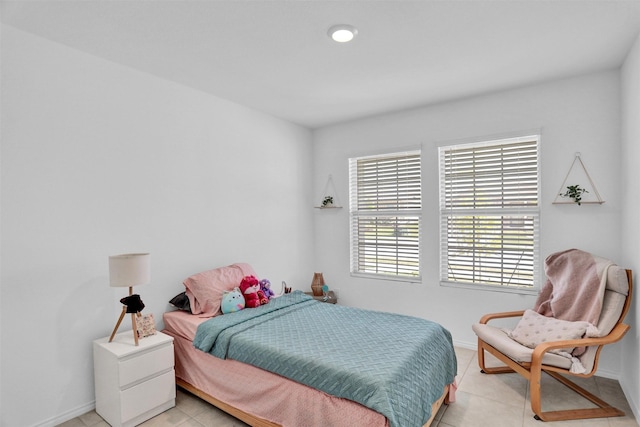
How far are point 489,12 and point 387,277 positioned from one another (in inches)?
117

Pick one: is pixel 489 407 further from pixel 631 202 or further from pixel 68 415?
pixel 68 415

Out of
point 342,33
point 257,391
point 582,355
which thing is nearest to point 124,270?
point 257,391

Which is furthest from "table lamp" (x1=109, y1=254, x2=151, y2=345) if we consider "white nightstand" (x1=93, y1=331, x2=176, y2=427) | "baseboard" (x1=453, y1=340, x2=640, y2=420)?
"baseboard" (x1=453, y1=340, x2=640, y2=420)

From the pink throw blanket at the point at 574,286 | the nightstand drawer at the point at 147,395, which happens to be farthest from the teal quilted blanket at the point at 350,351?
the pink throw blanket at the point at 574,286

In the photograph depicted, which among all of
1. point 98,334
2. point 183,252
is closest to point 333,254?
point 183,252

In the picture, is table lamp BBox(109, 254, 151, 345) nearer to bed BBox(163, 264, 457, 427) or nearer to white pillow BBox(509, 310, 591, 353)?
bed BBox(163, 264, 457, 427)

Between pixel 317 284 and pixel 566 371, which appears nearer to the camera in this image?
pixel 566 371

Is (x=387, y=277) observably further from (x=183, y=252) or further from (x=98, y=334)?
(x=98, y=334)

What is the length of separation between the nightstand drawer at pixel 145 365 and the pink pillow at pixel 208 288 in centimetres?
44

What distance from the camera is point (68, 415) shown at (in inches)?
97.5

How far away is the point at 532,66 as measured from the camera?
114 inches

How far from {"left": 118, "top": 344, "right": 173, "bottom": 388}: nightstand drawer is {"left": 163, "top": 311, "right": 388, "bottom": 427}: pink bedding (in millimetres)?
205

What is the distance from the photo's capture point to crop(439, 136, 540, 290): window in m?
3.38

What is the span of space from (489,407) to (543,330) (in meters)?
0.75
